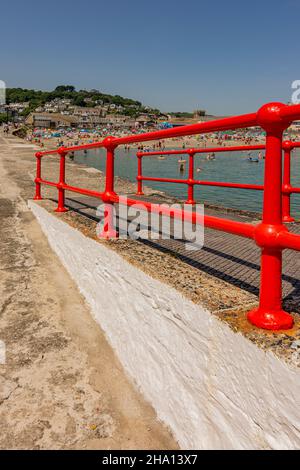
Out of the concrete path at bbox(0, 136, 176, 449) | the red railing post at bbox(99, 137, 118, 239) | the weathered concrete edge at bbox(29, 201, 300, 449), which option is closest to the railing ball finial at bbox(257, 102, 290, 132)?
the weathered concrete edge at bbox(29, 201, 300, 449)

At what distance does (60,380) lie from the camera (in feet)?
6.70

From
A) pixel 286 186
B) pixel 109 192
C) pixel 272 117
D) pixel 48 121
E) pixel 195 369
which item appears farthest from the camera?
pixel 48 121

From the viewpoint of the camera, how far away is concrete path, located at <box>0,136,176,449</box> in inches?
65.6

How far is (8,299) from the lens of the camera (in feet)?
9.79

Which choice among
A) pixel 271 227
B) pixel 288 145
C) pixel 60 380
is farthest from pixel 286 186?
pixel 60 380

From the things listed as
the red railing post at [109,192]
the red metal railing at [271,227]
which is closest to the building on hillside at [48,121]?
the red railing post at [109,192]

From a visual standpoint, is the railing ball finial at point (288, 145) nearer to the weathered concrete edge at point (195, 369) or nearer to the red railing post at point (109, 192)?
the red railing post at point (109, 192)

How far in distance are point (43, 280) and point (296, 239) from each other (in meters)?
2.67

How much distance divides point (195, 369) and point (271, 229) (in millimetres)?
680

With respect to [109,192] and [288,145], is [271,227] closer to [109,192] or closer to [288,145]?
[109,192]

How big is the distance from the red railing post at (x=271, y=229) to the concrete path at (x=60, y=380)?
75cm
